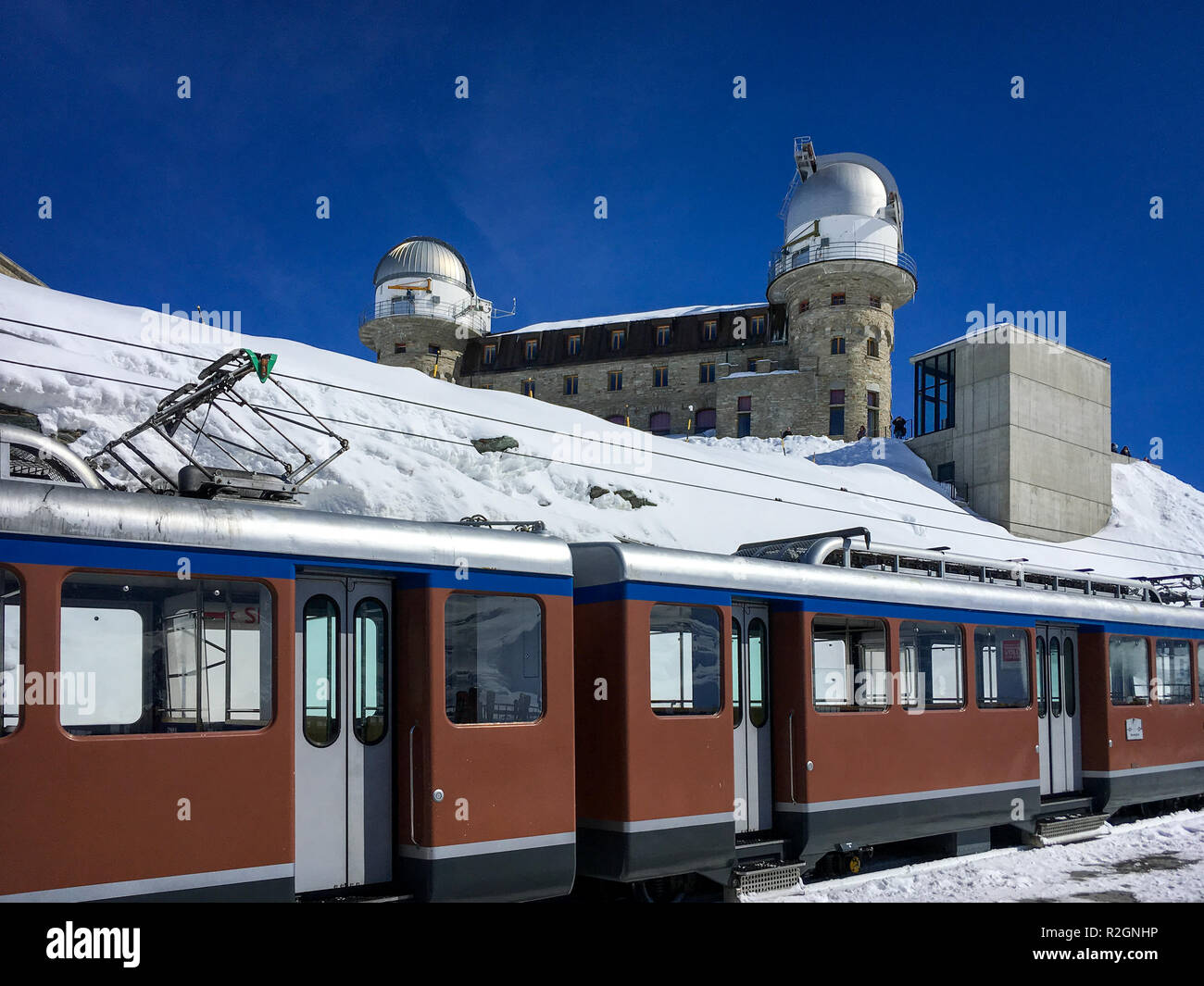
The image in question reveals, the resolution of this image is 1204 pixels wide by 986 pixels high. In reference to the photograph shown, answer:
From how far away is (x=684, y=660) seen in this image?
9.66 m

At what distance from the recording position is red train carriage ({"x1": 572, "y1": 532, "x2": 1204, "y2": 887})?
30.3ft

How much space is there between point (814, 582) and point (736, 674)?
1.23 metres

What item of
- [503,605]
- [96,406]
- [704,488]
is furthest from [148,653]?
[704,488]

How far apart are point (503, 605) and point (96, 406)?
21582 mm

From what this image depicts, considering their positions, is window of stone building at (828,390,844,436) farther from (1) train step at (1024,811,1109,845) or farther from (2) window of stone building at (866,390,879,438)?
(1) train step at (1024,811,1109,845)

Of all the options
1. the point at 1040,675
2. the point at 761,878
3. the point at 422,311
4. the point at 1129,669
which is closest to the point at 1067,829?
the point at 1040,675

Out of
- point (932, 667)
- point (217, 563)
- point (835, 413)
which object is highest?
point (835, 413)

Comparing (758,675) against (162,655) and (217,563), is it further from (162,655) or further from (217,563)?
(162,655)

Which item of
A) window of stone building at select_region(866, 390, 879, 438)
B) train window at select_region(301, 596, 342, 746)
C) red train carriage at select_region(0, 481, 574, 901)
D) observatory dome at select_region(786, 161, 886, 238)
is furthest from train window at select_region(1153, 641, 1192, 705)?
observatory dome at select_region(786, 161, 886, 238)

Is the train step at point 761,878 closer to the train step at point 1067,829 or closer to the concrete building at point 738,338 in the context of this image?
the train step at point 1067,829

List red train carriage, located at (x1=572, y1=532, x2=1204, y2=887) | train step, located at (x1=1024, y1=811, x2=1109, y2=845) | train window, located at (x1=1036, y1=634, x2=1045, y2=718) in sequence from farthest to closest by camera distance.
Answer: train window, located at (x1=1036, y1=634, x2=1045, y2=718)
train step, located at (x1=1024, y1=811, x2=1109, y2=845)
red train carriage, located at (x1=572, y1=532, x2=1204, y2=887)

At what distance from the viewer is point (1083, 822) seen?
14.4m

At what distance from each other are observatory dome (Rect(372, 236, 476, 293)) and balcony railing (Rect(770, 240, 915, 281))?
23688 millimetres

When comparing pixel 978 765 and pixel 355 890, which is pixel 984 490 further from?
pixel 355 890
